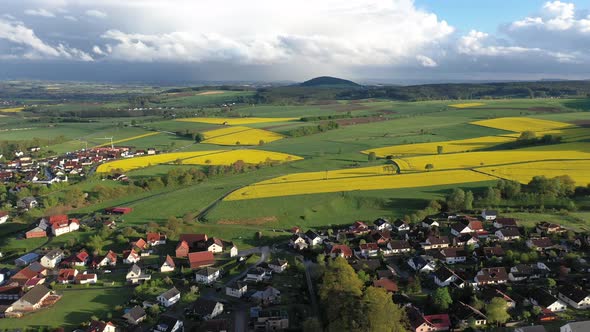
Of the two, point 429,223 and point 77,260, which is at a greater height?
point 429,223

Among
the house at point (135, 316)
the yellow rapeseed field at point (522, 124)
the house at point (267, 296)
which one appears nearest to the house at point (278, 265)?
the house at point (267, 296)

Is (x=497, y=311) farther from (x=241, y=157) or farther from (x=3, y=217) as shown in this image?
(x=241, y=157)

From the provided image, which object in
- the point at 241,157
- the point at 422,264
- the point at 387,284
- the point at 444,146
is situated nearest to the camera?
the point at 387,284

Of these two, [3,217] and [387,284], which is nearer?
[387,284]

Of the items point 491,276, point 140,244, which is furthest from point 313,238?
point 140,244

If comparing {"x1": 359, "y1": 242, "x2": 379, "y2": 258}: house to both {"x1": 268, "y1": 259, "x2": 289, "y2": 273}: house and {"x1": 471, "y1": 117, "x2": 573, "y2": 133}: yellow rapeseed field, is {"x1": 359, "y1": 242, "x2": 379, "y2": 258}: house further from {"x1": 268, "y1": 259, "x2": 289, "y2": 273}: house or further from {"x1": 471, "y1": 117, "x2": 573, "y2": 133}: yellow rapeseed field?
{"x1": 471, "y1": 117, "x2": 573, "y2": 133}: yellow rapeseed field

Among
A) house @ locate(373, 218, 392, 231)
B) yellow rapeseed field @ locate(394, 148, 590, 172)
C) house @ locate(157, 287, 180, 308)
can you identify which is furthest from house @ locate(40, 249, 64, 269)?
yellow rapeseed field @ locate(394, 148, 590, 172)

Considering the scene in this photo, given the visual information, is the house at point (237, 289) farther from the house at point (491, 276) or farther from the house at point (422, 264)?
the house at point (491, 276)
